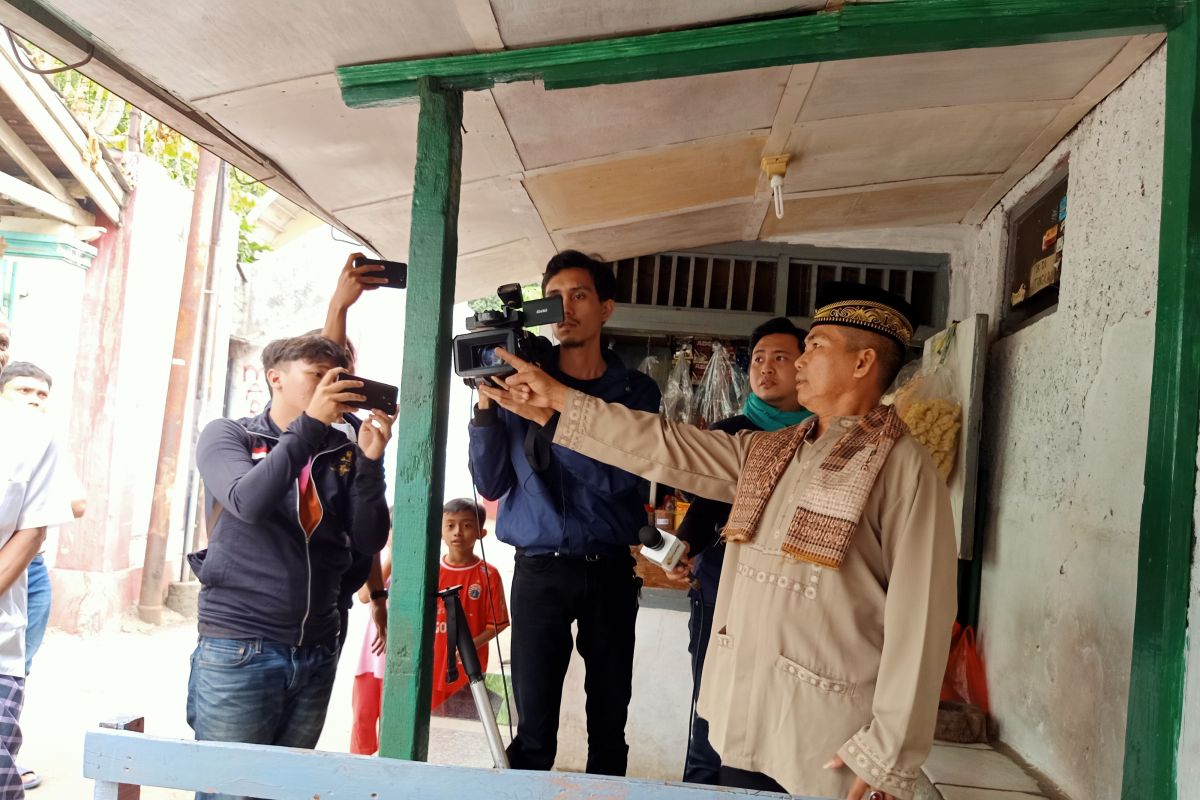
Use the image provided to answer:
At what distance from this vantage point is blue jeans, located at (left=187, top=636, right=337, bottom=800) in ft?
6.51

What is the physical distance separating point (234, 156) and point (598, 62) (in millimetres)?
1240

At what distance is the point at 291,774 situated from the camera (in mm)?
1251

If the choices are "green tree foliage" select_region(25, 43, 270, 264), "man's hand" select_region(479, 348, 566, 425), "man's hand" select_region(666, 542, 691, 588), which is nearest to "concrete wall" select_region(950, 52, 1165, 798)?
"man's hand" select_region(666, 542, 691, 588)

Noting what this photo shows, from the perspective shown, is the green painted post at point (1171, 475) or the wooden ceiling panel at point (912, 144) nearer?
the green painted post at point (1171, 475)

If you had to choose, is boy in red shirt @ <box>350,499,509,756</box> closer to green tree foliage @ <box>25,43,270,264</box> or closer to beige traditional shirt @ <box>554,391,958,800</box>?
beige traditional shirt @ <box>554,391,958,800</box>

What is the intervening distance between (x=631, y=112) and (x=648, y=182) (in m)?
0.66

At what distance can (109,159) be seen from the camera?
6211 millimetres

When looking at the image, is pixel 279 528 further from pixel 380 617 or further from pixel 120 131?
pixel 120 131

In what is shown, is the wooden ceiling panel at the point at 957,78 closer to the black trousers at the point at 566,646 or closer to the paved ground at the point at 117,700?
the black trousers at the point at 566,646

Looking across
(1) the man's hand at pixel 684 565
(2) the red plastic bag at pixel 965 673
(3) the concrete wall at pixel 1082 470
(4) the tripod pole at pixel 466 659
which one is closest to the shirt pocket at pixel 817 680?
(4) the tripod pole at pixel 466 659

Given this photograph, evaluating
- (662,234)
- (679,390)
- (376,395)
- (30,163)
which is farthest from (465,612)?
(30,163)

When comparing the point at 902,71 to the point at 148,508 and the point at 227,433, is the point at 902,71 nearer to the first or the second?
the point at 227,433

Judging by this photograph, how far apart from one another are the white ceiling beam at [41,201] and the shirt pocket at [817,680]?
534 centimetres

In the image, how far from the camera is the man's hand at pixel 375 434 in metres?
2.10
